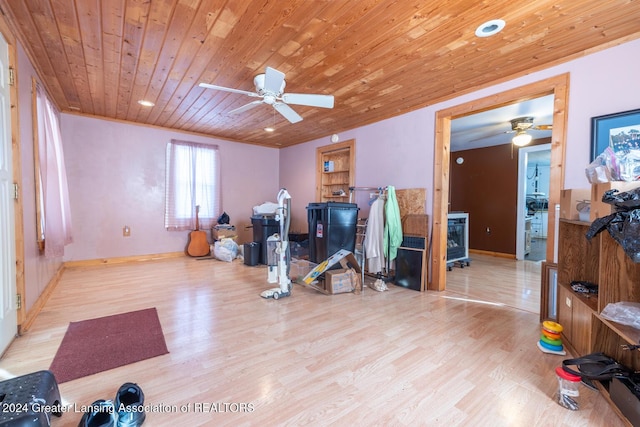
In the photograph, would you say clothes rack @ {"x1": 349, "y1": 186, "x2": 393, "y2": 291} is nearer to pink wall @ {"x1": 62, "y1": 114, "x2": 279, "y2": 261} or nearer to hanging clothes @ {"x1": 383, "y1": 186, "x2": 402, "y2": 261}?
hanging clothes @ {"x1": 383, "y1": 186, "x2": 402, "y2": 261}

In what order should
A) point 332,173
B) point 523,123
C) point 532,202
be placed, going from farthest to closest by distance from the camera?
point 532,202 → point 332,173 → point 523,123

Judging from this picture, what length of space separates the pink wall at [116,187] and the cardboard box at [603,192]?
564cm

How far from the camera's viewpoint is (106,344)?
2033 mm

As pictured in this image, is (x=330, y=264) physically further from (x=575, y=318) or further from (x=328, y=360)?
(x=575, y=318)

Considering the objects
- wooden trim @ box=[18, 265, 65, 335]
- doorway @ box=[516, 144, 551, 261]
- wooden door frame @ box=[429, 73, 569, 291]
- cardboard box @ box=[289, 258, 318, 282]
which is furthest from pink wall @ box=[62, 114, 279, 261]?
doorway @ box=[516, 144, 551, 261]

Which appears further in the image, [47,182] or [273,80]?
[47,182]

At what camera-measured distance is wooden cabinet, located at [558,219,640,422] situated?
152cm

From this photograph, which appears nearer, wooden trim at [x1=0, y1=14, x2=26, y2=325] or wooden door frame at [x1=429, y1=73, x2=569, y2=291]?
wooden trim at [x1=0, y1=14, x2=26, y2=325]

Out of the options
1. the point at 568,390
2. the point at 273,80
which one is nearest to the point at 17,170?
the point at 273,80

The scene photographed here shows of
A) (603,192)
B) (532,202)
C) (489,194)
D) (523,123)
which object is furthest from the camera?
(532,202)

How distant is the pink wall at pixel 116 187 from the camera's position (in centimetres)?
432

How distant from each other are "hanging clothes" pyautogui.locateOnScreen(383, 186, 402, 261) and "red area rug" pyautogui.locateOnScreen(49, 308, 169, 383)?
2678mm

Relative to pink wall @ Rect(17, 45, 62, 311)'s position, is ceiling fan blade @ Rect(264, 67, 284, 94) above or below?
above

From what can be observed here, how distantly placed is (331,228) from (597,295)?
248 cm
